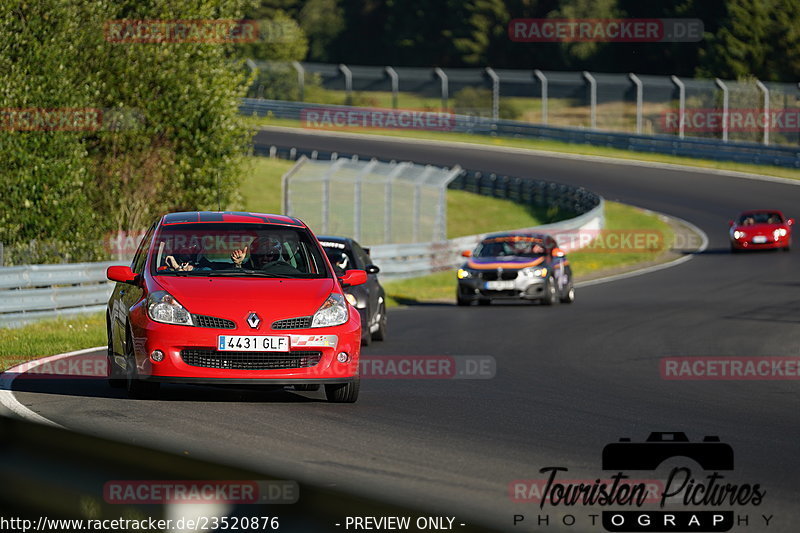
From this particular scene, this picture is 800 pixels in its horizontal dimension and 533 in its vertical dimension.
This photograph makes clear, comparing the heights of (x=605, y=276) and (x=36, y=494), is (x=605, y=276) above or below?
below

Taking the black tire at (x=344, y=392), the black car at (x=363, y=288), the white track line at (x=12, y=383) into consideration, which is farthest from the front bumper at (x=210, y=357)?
the black car at (x=363, y=288)

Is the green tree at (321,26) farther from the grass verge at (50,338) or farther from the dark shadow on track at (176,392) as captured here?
the dark shadow on track at (176,392)

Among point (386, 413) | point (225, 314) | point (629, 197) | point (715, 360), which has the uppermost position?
point (225, 314)

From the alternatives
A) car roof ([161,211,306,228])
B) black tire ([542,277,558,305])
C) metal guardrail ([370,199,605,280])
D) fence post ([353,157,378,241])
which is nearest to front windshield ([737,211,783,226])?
metal guardrail ([370,199,605,280])

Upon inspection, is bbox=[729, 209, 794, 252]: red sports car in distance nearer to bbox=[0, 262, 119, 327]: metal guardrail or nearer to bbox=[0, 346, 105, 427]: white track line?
bbox=[0, 262, 119, 327]: metal guardrail

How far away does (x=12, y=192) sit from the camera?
75.2 ft

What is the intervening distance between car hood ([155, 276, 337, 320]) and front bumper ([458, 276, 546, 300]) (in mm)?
13719

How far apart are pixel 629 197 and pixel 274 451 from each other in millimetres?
42584

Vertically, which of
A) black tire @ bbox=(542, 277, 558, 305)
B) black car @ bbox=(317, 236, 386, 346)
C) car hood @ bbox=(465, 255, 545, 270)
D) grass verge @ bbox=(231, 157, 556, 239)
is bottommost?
grass verge @ bbox=(231, 157, 556, 239)

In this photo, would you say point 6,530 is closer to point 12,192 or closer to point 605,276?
point 12,192

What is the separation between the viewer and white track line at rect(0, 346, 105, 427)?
9520mm

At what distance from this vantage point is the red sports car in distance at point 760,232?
37688 mm

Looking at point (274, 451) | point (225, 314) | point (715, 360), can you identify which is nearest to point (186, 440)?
point (274, 451)

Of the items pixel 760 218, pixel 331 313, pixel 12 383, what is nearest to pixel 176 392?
pixel 12 383
